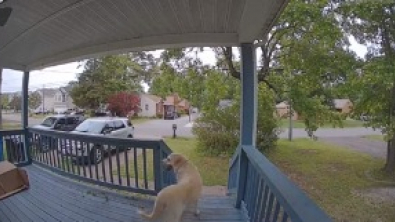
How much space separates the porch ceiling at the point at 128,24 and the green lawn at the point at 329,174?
4715 millimetres

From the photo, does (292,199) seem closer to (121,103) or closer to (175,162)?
(175,162)

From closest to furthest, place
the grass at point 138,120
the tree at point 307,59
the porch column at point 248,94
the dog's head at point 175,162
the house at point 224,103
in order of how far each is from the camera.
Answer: the dog's head at point 175,162 < the porch column at point 248,94 < the tree at point 307,59 < the house at point 224,103 < the grass at point 138,120

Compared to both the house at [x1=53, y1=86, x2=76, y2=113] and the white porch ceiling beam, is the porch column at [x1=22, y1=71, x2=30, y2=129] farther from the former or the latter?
the house at [x1=53, y1=86, x2=76, y2=113]

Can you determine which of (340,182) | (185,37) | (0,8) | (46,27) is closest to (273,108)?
(340,182)

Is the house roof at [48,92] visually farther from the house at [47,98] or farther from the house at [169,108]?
the house at [169,108]

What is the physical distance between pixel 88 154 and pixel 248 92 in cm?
208

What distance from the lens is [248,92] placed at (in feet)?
10.8

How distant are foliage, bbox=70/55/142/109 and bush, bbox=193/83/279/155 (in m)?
9.19

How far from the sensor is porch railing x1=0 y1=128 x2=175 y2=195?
349cm

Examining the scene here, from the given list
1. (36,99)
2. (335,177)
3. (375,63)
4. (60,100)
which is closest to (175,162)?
(375,63)

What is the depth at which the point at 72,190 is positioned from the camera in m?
3.88

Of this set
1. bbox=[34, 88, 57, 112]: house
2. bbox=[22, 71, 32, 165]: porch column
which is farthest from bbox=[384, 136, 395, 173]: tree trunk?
bbox=[34, 88, 57, 112]: house

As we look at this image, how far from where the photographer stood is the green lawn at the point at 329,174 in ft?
21.8

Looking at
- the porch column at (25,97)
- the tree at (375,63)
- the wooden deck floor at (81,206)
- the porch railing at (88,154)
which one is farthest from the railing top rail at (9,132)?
the tree at (375,63)
